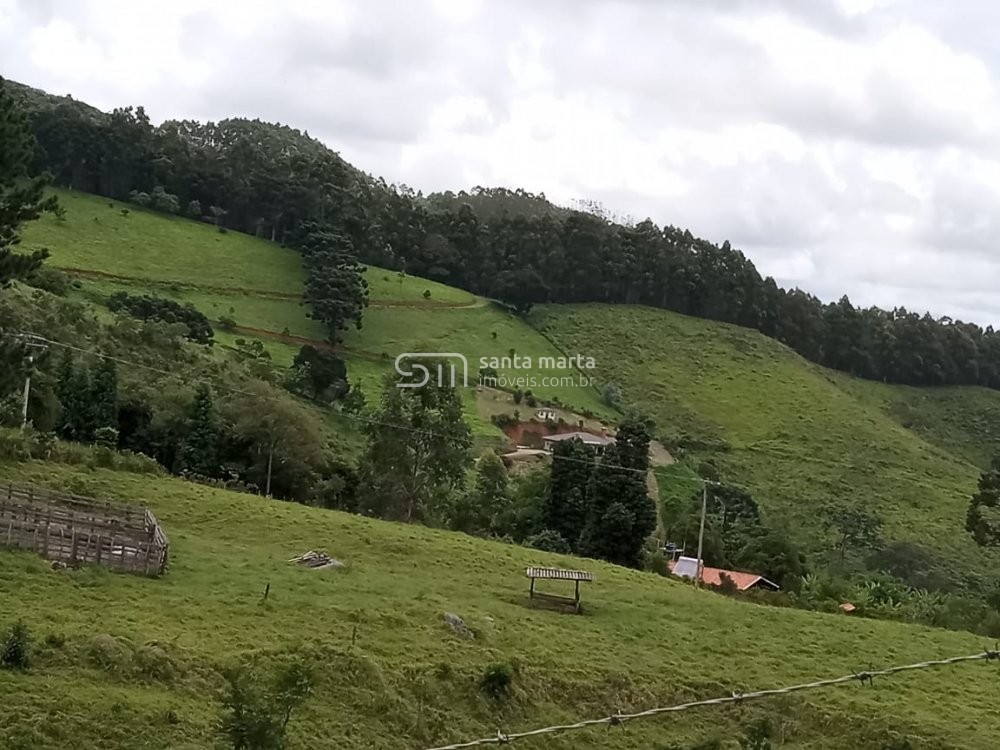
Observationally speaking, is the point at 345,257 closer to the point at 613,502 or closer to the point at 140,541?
the point at 613,502

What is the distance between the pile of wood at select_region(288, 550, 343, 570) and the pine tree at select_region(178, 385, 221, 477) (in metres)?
13.0

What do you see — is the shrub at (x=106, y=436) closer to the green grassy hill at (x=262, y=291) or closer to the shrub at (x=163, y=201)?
the green grassy hill at (x=262, y=291)

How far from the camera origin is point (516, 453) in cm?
5050

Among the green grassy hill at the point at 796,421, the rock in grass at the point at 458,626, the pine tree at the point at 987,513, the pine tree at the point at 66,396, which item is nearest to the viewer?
the rock in grass at the point at 458,626

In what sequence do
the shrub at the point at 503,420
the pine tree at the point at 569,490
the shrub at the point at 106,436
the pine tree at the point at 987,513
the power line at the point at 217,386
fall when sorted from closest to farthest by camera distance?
the pine tree at the point at 987,513, the shrub at the point at 106,436, the power line at the point at 217,386, the pine tree at the point at 569,490, the shrub at the point at 503,420

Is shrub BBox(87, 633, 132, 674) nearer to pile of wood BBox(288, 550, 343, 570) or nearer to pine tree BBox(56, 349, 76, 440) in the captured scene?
pile of wood BBox(288, 550, 343, 570)

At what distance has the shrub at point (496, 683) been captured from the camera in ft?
57.9

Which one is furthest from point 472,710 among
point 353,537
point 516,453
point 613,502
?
point 516,453

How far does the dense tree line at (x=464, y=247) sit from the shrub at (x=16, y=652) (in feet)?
149

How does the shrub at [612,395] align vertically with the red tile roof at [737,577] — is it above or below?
above

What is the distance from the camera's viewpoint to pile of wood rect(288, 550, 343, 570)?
76.7ft

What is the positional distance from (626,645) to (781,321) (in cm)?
6844

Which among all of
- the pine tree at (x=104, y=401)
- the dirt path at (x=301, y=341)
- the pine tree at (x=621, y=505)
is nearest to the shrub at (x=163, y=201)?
the dirt path at (x=301, y=341)

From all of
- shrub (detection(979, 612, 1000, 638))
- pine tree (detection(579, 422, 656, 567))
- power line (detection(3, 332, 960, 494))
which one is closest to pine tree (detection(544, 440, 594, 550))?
power line (detection(3, 332, 960, 494))
